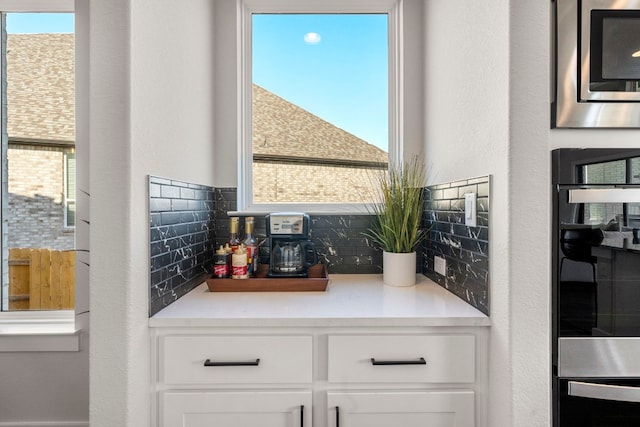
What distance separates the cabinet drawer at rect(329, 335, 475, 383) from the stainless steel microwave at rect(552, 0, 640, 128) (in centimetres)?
78

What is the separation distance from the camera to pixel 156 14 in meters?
1.26

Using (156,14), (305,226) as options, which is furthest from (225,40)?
(305,226)

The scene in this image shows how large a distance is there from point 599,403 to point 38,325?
223cm

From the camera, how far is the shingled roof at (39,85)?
173 centimetres

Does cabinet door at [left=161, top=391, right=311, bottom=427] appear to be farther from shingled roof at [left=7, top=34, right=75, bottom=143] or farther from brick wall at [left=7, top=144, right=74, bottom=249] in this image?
shingled roof at [left=7, top=34, right=75, bottom=143]

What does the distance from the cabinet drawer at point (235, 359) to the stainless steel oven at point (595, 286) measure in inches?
31.7

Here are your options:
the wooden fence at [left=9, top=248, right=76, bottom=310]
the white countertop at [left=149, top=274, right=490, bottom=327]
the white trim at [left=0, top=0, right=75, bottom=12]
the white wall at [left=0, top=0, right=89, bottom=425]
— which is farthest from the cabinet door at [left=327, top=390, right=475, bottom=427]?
the white trim at [left=0, top=0, right=75, bottom=12]

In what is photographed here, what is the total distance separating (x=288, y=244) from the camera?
1.76 metres

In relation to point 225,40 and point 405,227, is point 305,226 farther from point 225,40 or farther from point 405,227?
point 225,40

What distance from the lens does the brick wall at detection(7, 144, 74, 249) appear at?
1.73m

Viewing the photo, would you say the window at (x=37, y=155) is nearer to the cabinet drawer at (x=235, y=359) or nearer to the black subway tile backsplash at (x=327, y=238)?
the black subway tile backsplash at (x=327, y=238)

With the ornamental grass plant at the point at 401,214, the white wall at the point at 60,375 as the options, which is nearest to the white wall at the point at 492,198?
the ornamental grass plant at the point at 401,214

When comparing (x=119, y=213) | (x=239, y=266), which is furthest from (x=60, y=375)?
(x=119, y=213)

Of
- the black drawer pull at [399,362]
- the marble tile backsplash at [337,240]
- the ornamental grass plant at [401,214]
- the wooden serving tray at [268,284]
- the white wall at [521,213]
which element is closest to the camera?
the white wall at [521,213]
